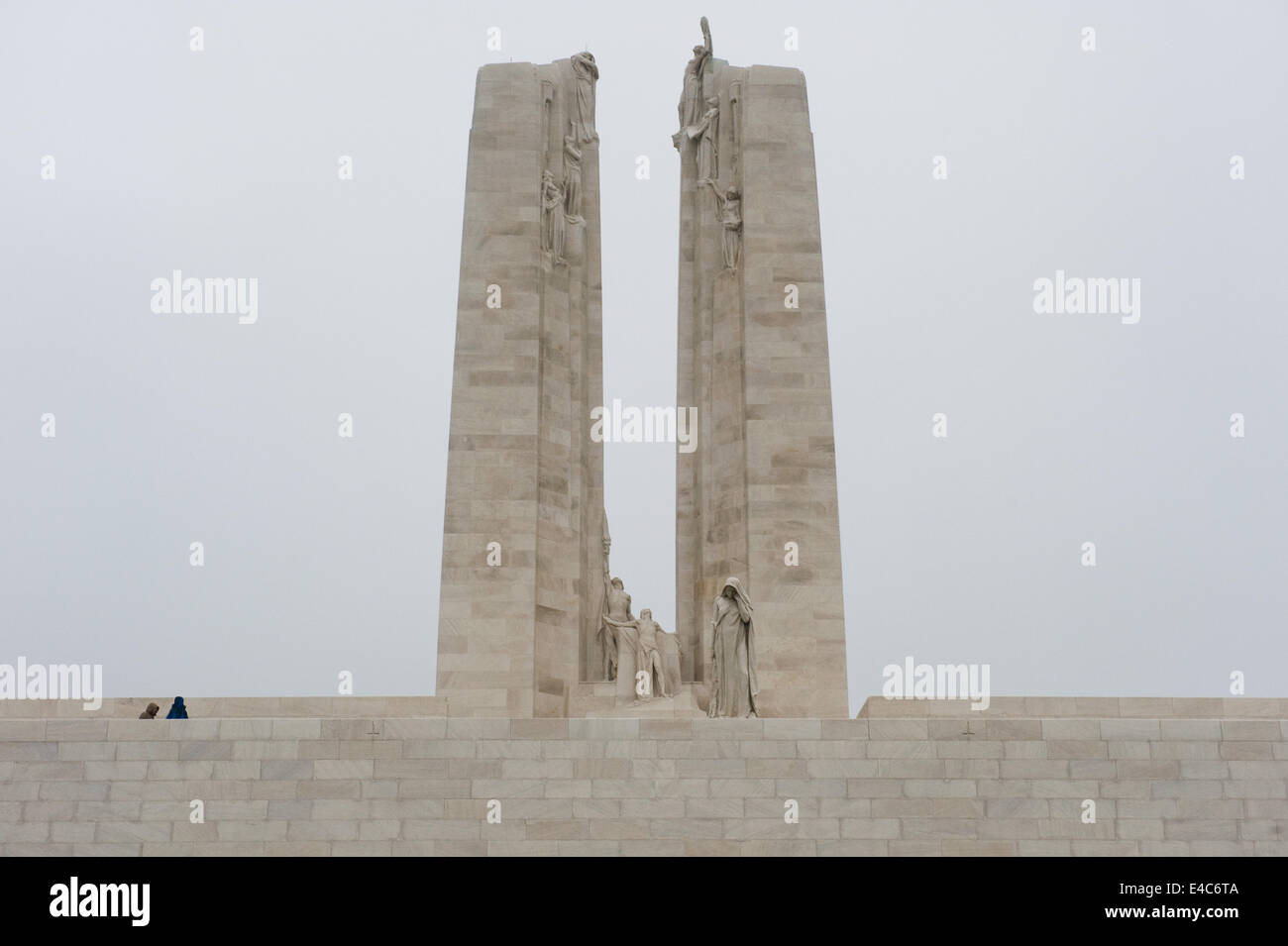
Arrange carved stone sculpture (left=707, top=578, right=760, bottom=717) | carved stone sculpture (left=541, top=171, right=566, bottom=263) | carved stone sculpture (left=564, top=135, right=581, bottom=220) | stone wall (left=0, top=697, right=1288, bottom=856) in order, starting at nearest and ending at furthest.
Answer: stone wall (left=0, top=697, right=1288, bottom=856)
carved stone sculpture (left=707, top=578, right=760, bottom=717)
carved stone sculpture (left=541, top=171, right=566, bottom=263)
carved stone sculpture (left=564, top=135, right=581, bottom=220)

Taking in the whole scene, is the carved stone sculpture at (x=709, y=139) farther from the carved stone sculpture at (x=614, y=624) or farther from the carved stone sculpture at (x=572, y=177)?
the carved stone sculpture at (x=614, y=624)

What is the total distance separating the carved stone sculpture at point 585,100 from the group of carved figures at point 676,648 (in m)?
7.18

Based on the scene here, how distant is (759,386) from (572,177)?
523cm

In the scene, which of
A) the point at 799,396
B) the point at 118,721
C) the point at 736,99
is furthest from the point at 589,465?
the point at 118,721

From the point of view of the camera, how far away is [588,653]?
26828mm

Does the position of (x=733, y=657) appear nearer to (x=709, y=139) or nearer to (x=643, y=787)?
(x=643, y=787)

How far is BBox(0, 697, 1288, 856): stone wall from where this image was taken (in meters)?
18.1

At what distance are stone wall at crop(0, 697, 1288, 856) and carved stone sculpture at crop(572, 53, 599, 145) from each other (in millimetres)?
13745

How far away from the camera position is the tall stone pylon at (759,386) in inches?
1020

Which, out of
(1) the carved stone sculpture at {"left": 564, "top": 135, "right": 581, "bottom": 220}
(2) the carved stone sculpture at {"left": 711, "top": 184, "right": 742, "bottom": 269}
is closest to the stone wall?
(2) the carved stone sculpture at {"left": 711, "top": 184, "right": 742, "bottom": 269}

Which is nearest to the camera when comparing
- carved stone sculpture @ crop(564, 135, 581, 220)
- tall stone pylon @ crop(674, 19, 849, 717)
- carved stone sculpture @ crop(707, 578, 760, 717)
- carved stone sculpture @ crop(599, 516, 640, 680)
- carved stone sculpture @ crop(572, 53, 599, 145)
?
carved stone sculpture @ crop(707, 578, 760, 717)

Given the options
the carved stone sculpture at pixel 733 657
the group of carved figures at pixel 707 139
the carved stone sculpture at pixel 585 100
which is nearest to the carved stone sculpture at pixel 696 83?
the group of carved figures at pixel 707 139

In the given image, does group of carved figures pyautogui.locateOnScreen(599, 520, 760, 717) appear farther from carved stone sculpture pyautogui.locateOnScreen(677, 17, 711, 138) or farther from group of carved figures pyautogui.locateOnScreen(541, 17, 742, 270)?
carved stone sculpture pyautogui.locateOnScreen(677, 17, 711, 138)
